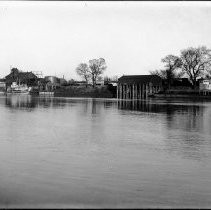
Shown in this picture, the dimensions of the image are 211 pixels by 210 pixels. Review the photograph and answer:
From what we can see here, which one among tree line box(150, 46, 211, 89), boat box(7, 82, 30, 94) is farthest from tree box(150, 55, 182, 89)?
boat box(7, 82, 30, 94)

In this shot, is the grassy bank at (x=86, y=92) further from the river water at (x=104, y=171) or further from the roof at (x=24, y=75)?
the river water at (x=104, y=171)

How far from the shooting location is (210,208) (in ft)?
23.1

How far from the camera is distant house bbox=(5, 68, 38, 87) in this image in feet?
458

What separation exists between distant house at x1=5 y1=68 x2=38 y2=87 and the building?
4208 cm

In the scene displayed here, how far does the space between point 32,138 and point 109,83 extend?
104m


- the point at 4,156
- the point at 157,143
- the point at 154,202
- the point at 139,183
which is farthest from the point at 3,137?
the point at 154,202

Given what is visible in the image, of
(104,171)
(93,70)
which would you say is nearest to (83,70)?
(93,70)

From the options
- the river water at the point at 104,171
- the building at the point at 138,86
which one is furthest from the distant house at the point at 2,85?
the river water at the point at 104,171

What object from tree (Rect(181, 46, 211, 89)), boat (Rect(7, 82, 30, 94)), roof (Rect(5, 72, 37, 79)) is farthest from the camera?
roof (Rect(5, 72, 37, 79))

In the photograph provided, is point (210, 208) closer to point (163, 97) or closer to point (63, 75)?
point (163, 97)

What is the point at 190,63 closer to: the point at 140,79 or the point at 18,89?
the point at 140,79

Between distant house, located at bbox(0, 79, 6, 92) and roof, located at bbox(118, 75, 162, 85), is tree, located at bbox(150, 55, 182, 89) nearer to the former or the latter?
roof, located at bbox(118, 75, 162, 85)

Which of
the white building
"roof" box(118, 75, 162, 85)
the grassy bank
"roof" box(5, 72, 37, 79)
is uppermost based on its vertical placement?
"roof" box(5, 72, 37, 79)

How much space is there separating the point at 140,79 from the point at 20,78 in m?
54.6
